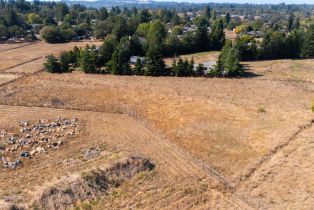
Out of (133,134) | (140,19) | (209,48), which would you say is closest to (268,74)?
(209,48)

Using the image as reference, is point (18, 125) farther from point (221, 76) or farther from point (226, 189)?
point (221, 76)

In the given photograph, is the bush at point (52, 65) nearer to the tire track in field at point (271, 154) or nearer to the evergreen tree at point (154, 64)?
the evergreen tree at point (154, 64)

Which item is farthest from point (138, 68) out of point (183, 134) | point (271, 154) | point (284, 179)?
point (284, 179)

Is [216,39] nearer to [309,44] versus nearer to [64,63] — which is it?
[309,44]

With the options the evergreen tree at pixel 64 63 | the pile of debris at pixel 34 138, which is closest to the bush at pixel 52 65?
the evergreen tree at pixel 64 63

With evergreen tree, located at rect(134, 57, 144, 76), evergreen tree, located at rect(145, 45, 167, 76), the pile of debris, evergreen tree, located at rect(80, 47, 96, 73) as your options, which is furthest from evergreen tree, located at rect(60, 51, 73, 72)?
the pile of debris

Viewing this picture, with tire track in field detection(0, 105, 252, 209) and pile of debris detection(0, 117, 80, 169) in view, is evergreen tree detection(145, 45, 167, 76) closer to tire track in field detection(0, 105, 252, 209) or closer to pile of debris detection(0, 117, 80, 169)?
tire track in field detection(0, 105, 252, 209)
